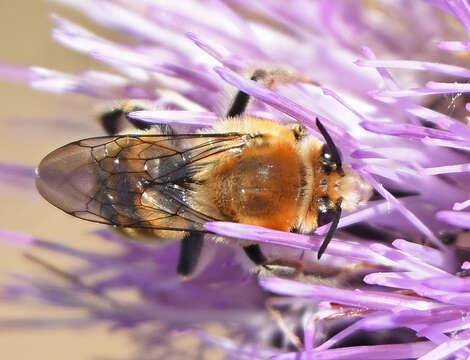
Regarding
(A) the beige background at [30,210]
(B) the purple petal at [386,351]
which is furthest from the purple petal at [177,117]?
(A) the beige background at [30,210]

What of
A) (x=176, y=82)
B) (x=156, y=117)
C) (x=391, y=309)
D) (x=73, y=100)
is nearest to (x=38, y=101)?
(x=73, y=100)

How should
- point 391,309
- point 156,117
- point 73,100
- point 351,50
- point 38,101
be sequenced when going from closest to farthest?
point 391,309
point 156,117
point 351,50
point 73,100
point 38,101

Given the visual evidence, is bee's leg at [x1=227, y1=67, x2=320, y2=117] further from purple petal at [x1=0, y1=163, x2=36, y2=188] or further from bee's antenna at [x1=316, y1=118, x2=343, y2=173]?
purple petal at [x1=0, y1=163, x2=36, y2=188]

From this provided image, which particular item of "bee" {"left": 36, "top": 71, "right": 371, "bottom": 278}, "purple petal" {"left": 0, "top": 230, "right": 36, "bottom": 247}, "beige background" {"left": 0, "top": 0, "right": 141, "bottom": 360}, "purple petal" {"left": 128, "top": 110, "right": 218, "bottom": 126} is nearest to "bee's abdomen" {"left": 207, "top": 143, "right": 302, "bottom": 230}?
"bee" {"left": 36, "top": 71, "right": 371, "bottom": 278}

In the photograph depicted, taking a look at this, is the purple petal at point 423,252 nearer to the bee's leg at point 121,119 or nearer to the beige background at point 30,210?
the bee's leg at point 121,119

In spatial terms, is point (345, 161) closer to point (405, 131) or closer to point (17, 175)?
point (405, 131)

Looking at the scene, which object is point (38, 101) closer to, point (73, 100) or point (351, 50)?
point (73, 100)

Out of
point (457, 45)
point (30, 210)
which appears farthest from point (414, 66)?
point (30, 210)
